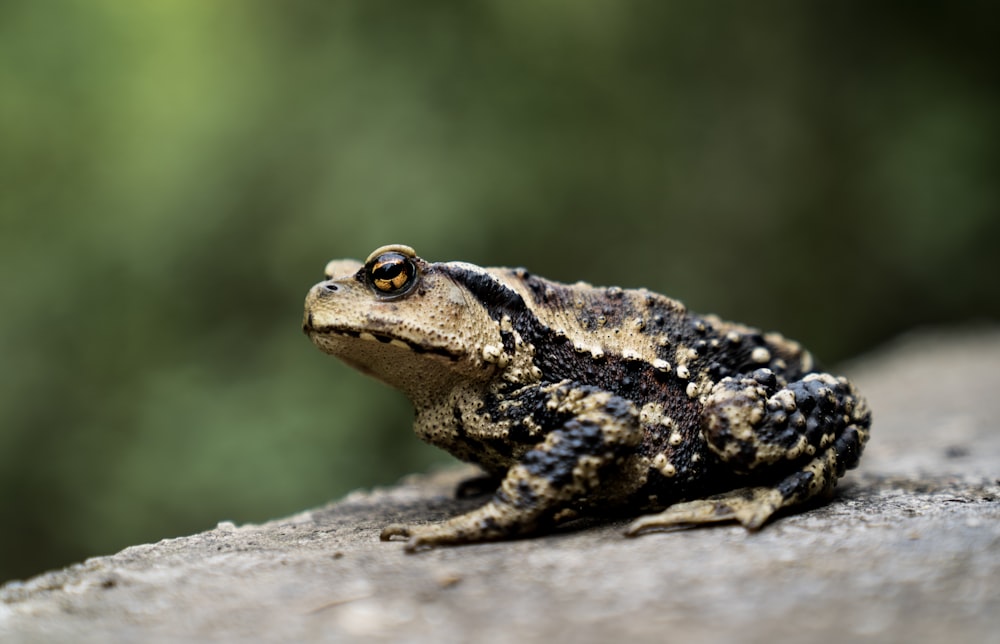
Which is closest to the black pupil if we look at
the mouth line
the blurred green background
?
the mouth line

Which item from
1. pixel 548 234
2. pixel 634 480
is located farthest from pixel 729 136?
pixel 634 480

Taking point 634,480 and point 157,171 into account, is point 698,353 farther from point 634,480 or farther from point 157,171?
point 157,171

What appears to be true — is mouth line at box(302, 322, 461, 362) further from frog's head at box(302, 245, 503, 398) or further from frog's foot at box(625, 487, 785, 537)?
frog's foot at box(625, 487, 785, 537)

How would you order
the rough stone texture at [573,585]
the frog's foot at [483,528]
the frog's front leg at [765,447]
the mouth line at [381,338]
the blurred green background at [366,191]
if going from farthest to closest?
the blurred green background at [366,191]
the mouth line at [381,338]
the frog's front leg at [765,447]
the frog's foot at [483,528]
the rough stone texture at [573,585]

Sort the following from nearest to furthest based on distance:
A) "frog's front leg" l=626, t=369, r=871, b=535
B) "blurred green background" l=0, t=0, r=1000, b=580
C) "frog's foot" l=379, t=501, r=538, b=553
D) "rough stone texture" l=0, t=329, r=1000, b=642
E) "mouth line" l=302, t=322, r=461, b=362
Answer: "rough stone texture" l=0, t=329, r=1000, b=642, "frog's foot" l=379, t=501, r=538, b=553, "frog's front leg" l=626, t=369, r=871, b=535, "mouth line" l=302, t=322, r=461, b=362, "blurred green background" l=0, t=0, r=1000, b=580

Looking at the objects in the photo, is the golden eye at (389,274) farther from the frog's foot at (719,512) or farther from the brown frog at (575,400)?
the frog's foot at (719,512)

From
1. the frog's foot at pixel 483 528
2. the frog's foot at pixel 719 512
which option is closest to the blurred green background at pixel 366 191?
the frog's foot at pixel 483 528
